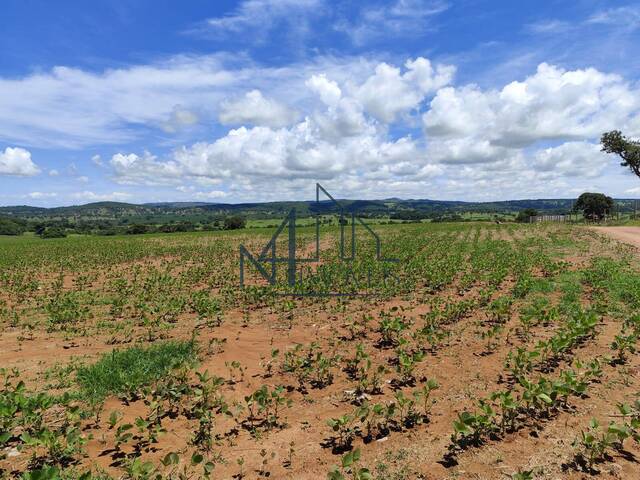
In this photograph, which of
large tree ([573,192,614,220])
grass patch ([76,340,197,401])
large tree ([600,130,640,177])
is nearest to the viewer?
grass patch ([76,340,197,401])

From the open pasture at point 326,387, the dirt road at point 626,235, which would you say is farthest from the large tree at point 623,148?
the open pasture at point 326,387

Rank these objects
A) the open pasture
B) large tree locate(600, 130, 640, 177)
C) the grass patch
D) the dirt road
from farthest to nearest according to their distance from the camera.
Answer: large tree locate(600, 130, 640, 177) → the dirt road → the grass patch → the open pasture

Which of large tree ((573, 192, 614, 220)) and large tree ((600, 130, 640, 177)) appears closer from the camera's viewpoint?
large tree ((600, 130, 640, 177))

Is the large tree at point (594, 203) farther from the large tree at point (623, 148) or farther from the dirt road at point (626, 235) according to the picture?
the dirt road at point (626, 235)

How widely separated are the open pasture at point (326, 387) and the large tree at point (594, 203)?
83.5 m

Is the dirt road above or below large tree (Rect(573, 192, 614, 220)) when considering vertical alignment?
below

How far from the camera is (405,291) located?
13688 millimetres

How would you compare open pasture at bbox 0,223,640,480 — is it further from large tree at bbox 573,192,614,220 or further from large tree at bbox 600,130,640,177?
large tree at bbox 573,192,614,220

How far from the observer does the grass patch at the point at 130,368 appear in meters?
6.55

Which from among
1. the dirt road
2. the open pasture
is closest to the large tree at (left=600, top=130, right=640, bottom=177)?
the dirt road

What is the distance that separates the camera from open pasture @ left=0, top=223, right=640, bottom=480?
4504 millimetres

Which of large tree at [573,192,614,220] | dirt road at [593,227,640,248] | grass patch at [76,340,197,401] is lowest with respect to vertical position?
grass patch at [76,340,197,401]

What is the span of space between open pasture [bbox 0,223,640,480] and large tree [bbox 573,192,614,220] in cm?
8350

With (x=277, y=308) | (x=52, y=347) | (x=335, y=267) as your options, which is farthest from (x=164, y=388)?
(x=335, y=267)
